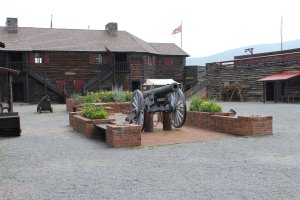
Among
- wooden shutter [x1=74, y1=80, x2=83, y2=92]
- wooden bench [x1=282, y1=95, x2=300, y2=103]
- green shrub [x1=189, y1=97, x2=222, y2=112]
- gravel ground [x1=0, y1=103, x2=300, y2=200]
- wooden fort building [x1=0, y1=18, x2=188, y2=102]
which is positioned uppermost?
wooden fort building [x1=0, y1=18, x2=188, y2=102]

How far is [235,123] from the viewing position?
11.1 meters

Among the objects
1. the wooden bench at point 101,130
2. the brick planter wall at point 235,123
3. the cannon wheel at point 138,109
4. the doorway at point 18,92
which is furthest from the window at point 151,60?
the wooden bench at point 101,130

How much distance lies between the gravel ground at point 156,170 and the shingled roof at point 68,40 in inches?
1116

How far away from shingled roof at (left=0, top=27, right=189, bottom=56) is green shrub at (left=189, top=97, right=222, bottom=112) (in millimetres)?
25066

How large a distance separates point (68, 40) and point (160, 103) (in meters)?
29.6

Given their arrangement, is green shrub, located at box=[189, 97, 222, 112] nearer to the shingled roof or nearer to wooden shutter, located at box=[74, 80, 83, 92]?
the shingled roof

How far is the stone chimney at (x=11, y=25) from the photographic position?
1535 inches

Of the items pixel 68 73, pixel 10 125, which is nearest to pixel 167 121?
pixel 10 125

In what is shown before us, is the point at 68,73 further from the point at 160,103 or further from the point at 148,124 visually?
the point at 160,103

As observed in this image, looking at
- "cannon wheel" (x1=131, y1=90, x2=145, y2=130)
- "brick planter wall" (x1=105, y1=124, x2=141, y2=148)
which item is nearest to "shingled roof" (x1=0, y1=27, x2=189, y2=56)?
"cannon wheel" (x1=131, y1=90, x2=145, y2=130)

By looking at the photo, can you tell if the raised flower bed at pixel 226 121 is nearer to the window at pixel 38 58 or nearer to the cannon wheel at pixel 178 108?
the cannon wheel at pixel 178 108

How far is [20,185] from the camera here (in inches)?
237

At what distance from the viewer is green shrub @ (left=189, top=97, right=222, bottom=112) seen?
12841mm

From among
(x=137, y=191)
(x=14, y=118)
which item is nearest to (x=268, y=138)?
(x=137, y=191)
